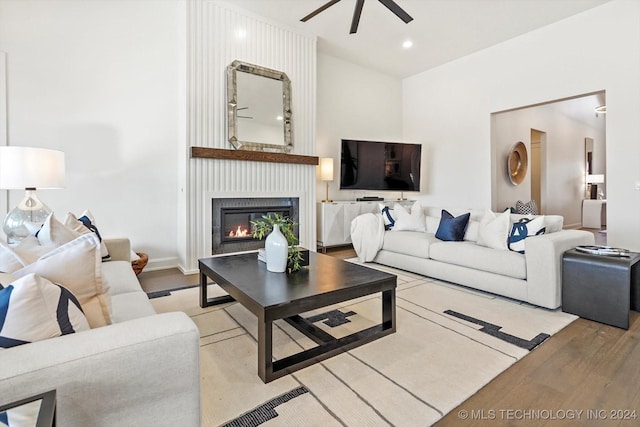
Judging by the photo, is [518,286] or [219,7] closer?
[518,286]

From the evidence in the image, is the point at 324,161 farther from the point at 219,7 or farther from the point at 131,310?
the point at 131,310

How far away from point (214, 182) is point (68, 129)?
1517mm

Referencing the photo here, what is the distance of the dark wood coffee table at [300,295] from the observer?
1.67m

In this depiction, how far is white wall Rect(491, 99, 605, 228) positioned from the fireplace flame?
383 cm

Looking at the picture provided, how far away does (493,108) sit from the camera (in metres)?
4.97

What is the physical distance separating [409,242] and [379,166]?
2.12 meters

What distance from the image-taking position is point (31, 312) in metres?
0.84

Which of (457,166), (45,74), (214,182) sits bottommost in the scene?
(214,182)

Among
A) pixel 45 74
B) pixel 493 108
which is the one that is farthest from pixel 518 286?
pixel 45 74

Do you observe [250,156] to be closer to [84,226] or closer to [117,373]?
[84,226]

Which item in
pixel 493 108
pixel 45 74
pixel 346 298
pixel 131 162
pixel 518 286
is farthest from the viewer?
pixel 493 108

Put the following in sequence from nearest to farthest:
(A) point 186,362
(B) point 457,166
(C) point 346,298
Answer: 1. (A) point 186,362
2. (C) point 346,298
3. (B) point 457,166

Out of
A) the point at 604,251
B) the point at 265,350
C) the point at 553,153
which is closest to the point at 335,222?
the point at 604,251

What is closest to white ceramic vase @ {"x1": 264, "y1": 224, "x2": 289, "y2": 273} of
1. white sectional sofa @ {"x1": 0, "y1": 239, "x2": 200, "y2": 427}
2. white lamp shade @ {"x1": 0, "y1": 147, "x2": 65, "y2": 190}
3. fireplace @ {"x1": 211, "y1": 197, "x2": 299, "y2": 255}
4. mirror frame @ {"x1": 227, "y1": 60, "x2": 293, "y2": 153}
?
white sectional sofa @ {"x1": 0, "y1": 239, "x2": 200, "y2": 427}
